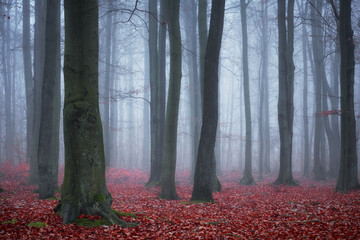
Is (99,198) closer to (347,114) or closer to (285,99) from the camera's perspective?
(347,114)

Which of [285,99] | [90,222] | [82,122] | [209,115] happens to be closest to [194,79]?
[285,99]

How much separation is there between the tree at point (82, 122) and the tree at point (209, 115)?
356 cm

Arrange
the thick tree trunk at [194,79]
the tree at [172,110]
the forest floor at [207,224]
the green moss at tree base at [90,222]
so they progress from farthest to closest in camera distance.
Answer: the thick tree trunk at [194,79], the tree at [172,110], the green moss at tree base at [90,222], the forest floor at [207,224]

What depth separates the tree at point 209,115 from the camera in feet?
27.3

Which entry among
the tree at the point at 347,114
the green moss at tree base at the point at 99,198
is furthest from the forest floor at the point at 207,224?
the tree at the point at 347,114

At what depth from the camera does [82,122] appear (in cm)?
528

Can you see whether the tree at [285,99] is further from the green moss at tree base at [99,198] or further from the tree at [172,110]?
the green moss at tree base at [99,198]

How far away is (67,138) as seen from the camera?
535 centimetres

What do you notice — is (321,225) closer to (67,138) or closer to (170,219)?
(170,219)

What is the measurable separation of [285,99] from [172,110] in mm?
7412

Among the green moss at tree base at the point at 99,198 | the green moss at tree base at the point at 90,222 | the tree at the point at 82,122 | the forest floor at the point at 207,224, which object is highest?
Answer: the tree at the point at 82,122

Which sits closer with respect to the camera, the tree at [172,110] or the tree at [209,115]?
the tree at [209,115]

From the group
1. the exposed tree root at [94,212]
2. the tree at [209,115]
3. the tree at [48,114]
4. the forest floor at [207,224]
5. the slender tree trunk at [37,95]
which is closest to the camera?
the forest floor at [207,224]

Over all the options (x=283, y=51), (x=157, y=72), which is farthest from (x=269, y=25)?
(x=157, y=72)
